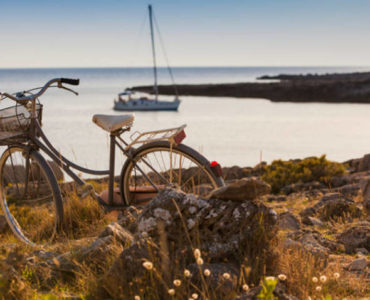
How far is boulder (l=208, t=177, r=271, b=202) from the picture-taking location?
3.18 meters

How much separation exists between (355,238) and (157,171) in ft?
6.40

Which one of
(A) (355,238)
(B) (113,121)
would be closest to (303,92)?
(A) (355,238)

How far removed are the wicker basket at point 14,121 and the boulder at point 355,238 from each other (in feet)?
10.5

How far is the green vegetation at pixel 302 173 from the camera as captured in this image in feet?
34.7

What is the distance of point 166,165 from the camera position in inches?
186

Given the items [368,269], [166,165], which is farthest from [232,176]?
[368,269]

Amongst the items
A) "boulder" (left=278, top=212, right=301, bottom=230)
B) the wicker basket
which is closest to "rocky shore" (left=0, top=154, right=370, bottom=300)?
the wicker basket

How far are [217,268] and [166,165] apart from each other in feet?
6.19

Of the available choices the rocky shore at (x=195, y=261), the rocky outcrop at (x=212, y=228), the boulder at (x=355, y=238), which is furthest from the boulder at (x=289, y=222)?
the rocky outcrop at (x=212, y=228)

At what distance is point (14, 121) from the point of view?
4812mm

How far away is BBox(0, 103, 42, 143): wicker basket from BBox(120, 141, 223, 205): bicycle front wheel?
3.69ft

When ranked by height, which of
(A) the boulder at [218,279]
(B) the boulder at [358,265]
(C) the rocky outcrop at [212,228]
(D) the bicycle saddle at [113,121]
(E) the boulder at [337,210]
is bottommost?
(E) the boulder at [337,210]

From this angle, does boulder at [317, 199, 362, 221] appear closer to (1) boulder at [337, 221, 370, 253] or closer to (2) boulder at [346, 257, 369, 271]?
(1) boulder at [337, 221, 370, 253]

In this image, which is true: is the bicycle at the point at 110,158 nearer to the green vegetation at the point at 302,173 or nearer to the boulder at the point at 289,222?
the boulder at the point at 289,222
